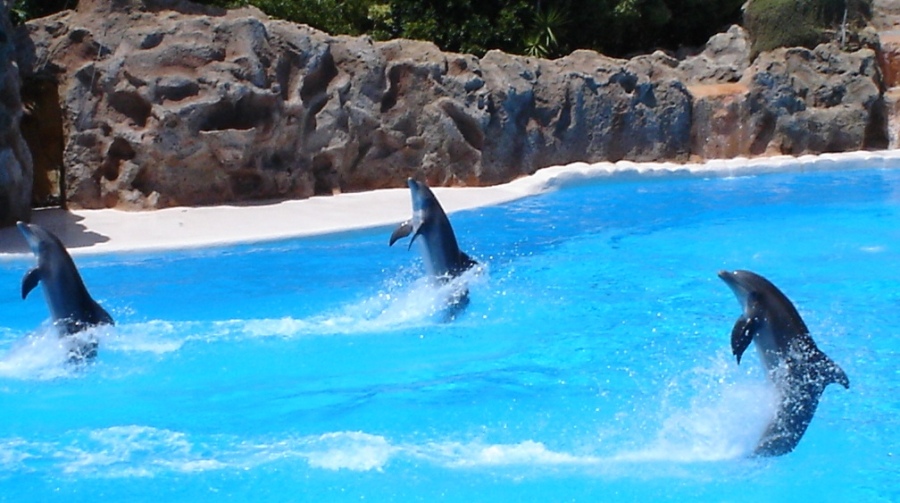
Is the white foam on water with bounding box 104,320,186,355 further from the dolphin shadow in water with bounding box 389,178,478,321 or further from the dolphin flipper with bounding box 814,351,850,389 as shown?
the dolphin flipper with bounding box 814,351,850,389

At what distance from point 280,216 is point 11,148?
8.15 ft

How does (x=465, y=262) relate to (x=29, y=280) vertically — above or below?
below

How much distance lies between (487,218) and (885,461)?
6531 millimetres

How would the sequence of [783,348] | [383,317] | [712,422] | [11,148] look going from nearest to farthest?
[783,348] → [712,422] → [383,317] → [11,148]

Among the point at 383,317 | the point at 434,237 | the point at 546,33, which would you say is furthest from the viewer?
the point at 546,33

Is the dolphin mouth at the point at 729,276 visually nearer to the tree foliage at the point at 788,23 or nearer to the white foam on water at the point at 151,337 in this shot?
the white foam on water at the point at 151,337

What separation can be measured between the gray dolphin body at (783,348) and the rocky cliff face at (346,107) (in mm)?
7831

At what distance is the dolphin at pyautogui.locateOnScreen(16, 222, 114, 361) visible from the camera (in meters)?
6.05

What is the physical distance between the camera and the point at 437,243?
23.0 feet

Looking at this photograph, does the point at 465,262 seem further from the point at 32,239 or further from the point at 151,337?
the point at 32,239

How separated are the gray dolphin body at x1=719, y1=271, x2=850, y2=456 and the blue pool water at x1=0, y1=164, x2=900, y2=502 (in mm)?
356

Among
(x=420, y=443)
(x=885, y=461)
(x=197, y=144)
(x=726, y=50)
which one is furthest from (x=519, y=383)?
(x=726, y=50)

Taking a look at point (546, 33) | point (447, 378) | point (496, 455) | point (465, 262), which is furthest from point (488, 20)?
point (496, 455)

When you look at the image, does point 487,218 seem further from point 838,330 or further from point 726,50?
point 726,50
